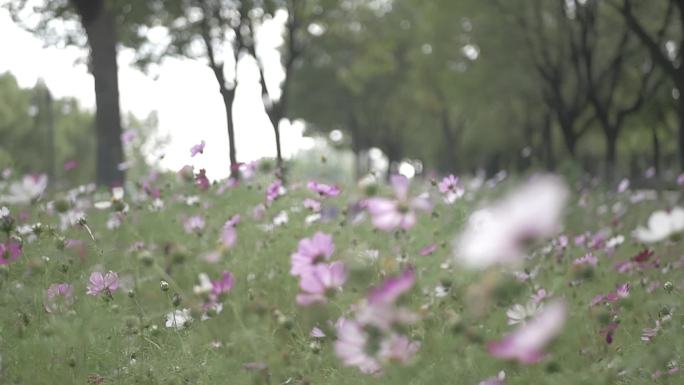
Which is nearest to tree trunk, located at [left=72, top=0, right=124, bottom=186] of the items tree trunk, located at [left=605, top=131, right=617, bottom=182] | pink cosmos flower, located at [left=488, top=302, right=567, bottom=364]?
pink cosmos flower, located at [left=488, top=302, right=567, bottom=364]

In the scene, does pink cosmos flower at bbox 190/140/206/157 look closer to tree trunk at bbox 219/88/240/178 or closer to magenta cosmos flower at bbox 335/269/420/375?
magenta cosmos flower at bbox 335/269/420/375

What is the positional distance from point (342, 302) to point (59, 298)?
43.1 inches

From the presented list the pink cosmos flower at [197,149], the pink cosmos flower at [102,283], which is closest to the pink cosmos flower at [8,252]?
the pink cosmos flower at [102,283]

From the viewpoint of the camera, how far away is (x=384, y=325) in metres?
1.19

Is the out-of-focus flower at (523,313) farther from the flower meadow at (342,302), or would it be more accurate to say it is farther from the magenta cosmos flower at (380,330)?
the magenta cosmos flower at (380,330)

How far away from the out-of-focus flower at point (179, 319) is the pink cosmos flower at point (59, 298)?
380 millimetres

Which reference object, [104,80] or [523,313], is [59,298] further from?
[104,80]

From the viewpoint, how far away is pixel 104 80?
9.13 meters

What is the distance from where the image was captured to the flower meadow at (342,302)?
4.03 feet

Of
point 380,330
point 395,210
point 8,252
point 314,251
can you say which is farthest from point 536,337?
point 8,252

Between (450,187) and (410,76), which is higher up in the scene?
(410,76)

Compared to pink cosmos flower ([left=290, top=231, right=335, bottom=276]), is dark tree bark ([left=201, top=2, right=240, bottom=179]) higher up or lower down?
Result: higher up

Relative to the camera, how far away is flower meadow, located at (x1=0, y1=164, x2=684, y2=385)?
123 cm

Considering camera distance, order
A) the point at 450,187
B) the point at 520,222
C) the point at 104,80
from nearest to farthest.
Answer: the point at 520,222, the point at 450,187, the point at 104,80
